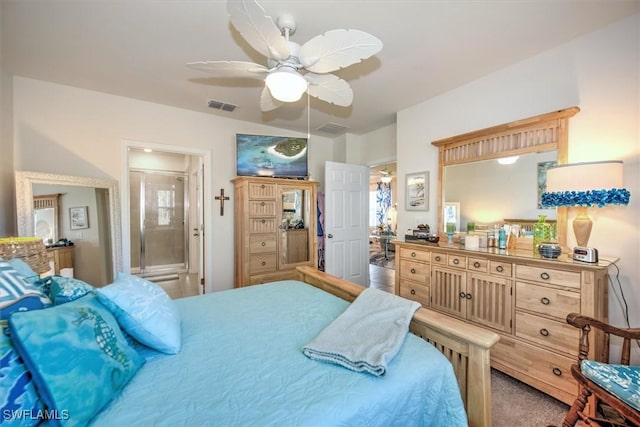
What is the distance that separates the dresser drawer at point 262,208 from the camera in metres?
3.41

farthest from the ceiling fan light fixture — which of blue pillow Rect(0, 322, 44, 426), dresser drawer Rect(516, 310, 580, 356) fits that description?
dresser drawer Rect(516, 310, 580, 356)

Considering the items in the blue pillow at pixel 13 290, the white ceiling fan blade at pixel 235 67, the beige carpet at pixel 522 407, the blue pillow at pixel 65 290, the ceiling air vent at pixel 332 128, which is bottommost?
the beige carpet at pixel 522 407

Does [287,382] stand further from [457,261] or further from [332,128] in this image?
[332,128]

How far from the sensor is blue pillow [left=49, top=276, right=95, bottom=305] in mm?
1014

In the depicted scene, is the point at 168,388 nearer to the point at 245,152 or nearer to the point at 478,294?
the point at 478,294

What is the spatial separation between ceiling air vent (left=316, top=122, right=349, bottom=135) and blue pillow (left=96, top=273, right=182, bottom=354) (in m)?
3.35

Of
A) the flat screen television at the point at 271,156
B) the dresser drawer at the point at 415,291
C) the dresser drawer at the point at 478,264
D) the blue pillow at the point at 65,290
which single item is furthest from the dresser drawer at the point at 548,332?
the flat screen television at the point at 271,156

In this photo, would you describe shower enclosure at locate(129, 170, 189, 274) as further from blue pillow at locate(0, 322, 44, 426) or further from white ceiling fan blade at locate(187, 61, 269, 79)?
blue pillow at locate(0, 322, 44, 426)

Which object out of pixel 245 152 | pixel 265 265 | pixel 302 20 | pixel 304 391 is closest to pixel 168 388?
pixel 304 391

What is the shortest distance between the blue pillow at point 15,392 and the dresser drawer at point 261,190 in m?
2.74

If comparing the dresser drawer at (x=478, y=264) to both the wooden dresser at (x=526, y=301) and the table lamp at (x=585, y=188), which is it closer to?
the wooden dresser at (x=526, y=301)

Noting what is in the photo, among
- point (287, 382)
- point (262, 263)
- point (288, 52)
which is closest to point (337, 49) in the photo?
point (288, 52)

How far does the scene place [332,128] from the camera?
4.12 meters

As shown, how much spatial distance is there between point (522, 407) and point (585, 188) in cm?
153
